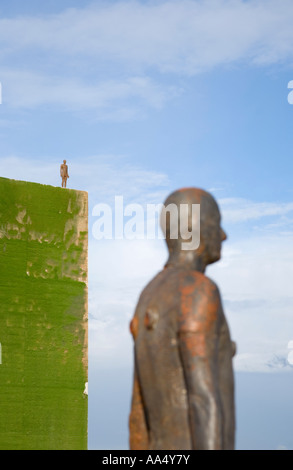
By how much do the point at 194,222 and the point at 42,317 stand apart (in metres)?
11.2

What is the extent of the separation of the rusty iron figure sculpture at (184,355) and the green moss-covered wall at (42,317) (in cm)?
1052

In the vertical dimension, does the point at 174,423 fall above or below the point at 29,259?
below

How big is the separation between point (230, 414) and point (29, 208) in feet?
38.0

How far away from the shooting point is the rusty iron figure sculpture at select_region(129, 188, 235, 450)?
3789 millimetres

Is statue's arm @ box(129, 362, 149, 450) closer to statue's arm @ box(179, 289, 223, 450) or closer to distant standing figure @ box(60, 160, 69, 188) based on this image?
statue's arm @ box(179, 289, 223, 450)

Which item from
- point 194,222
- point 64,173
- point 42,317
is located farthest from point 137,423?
point 64,173

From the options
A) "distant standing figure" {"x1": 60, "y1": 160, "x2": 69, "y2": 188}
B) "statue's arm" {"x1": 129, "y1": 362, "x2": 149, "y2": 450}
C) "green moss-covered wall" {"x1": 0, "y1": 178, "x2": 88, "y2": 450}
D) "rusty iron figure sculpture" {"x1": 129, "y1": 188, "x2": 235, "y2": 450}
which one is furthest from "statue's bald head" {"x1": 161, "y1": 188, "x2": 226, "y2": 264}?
"distant standing figure" {"x1": 60, "y1": 160, "x2": 69, "y2": 188}

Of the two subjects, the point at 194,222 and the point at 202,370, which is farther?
the point at 194,222

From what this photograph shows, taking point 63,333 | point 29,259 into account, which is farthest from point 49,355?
point 29,259

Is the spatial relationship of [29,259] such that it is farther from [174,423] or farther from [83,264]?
[174,423]

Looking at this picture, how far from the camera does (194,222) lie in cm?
412

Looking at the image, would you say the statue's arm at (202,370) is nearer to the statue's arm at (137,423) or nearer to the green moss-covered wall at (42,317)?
the statue's arm at (137,423)

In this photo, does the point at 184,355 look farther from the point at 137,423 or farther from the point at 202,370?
the point at 137,423
